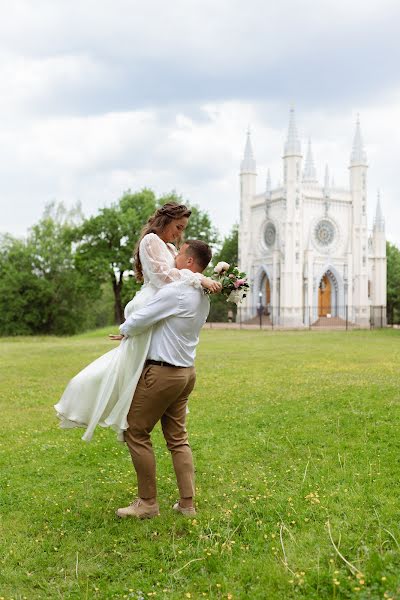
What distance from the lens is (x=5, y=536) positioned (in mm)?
5109

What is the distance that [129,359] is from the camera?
515cm

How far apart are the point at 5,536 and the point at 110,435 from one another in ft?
11.0

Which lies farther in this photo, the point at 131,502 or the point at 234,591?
the point at 131,502

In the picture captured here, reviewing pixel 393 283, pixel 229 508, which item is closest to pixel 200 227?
pixel 393 283

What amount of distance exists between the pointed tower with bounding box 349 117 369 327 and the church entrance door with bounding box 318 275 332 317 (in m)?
2.14

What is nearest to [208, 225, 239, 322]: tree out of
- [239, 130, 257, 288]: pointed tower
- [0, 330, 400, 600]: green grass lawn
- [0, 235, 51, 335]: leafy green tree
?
[239, 130, 257, 288]: pointed tower

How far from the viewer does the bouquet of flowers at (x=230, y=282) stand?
5.07m

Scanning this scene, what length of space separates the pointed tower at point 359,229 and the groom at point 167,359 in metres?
49.3

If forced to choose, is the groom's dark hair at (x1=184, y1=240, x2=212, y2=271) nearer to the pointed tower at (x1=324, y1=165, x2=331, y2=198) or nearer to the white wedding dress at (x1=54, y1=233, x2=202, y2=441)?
the white wedding dress at (x1=54, y1=233, x2=202, y2=441)

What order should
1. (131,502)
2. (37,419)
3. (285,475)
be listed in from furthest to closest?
(37,419)
(285,475)
(131,502)

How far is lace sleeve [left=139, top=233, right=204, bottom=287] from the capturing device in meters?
4.99

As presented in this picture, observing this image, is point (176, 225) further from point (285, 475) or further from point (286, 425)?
point (286, 425)

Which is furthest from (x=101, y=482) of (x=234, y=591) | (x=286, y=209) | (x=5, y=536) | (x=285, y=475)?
(x=286, y=209)

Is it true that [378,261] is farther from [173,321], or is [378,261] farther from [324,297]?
[173,321]
